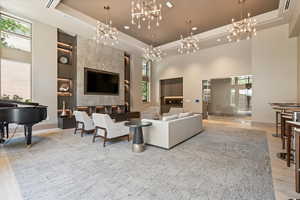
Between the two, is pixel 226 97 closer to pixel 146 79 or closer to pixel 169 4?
pixel 146 79

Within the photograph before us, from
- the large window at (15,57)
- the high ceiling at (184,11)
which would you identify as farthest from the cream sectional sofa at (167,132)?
the large window at (15,57)

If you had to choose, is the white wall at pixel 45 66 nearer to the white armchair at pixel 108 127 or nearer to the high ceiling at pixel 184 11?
the high ceiling at pixel 184 11

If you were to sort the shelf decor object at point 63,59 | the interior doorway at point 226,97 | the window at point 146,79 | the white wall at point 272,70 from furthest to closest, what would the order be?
the window at point 146,79
the interior doorway at point 226,97
the shelf decor object at point 63,59
the white wall at point 272,70

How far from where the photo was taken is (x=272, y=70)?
632 centimetres

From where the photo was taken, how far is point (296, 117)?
7.53 ft

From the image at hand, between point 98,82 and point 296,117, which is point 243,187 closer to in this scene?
point 296,117

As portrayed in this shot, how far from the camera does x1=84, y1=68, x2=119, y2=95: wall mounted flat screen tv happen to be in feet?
23.8

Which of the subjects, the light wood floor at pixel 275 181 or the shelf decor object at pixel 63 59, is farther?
the shelf decor object at pixel 63 59

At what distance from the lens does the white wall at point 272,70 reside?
19.7 ft

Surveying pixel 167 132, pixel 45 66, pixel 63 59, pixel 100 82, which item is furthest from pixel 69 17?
pixel 167 132

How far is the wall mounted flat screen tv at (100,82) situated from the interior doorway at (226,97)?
18.3 feet

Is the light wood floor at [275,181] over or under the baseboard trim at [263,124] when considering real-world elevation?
under

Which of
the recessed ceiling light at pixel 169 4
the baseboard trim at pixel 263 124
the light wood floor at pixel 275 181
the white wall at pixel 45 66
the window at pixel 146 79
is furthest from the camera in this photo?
the window at pixel 146 79

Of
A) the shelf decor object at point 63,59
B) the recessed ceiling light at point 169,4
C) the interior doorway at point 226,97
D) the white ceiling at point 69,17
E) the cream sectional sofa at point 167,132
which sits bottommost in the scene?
the cream sectional sofa at point 167,132
